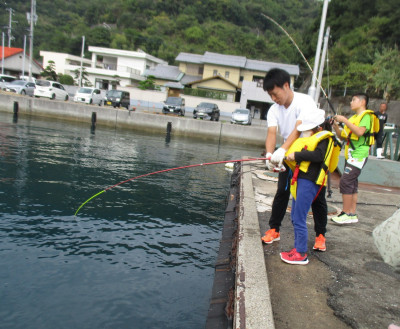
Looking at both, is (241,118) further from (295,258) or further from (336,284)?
(336,284)

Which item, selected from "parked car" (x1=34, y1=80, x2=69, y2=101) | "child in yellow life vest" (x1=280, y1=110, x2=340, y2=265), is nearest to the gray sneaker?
"child in yellow life vest" (x1=280, y1=110, x2=340, y2=265)

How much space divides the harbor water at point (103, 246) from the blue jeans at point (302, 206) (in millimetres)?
1424

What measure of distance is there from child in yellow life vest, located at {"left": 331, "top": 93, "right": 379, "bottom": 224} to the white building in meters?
48.6

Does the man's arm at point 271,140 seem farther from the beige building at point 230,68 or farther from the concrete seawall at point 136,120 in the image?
the beige building at point 230,68

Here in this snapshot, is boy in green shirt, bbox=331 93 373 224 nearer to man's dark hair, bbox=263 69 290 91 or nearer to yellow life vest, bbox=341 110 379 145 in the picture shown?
yellow life vest, bbox=341 110 379 145

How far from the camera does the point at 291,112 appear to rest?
3.72 meters

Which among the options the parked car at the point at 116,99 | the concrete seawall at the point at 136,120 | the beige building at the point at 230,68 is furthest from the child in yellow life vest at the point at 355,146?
the beige building at the point at 230,68

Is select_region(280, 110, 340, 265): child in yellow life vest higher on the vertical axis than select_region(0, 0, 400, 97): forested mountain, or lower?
lower

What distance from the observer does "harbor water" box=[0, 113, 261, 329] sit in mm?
3689

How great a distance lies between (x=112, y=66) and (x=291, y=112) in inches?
2236

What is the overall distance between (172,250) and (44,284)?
6.35ft

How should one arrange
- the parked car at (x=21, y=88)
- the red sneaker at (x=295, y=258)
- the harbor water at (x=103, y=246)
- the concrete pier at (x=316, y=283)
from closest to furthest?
the concrete pier at (x=316, y=283), the red sneaker at (x=295, y=258), the harbor water at (x=103, y=246), the parked car at (x=21, y=88)

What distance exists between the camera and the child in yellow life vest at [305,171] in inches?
128

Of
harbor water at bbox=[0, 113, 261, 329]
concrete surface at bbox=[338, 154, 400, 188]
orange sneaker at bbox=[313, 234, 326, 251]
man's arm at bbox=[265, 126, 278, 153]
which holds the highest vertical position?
man's arm at bbox=[265, 126, 278, 153]
